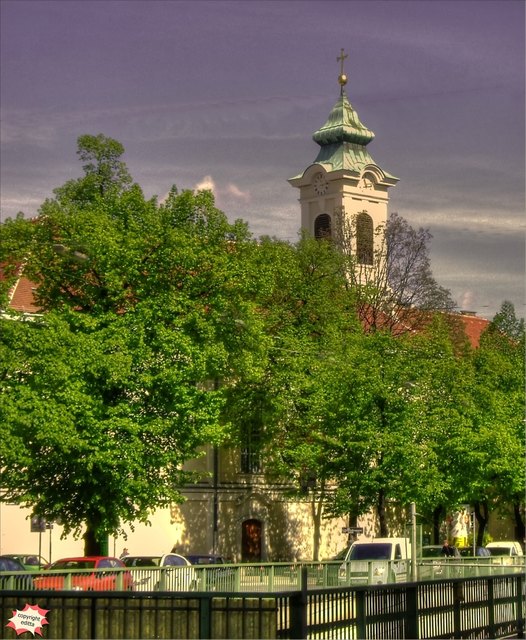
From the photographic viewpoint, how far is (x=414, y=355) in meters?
57.7

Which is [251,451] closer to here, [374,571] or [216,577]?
[374,571]

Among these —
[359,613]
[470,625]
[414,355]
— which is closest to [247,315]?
[414,355]

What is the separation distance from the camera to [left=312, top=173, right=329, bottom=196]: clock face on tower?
8681 cm

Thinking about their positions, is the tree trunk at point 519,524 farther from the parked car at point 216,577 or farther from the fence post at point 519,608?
the fence post at point 519,608

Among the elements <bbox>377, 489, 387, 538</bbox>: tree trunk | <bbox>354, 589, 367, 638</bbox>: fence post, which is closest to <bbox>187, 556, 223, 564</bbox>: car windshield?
<bbox>377, 489, 387, 538</bbox>: tree trunk

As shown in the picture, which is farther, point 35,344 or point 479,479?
point 479,479

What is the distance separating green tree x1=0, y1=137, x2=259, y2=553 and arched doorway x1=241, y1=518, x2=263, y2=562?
15797mm

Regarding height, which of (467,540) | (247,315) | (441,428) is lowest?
(467,540)

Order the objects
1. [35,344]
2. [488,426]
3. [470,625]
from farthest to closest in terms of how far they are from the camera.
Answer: [488,426]
[35,344]
[470,625]

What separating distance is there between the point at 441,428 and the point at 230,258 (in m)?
14.1

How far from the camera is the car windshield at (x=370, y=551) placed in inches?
1624

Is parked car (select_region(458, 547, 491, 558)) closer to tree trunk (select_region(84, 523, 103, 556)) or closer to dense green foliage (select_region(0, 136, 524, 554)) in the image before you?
dense green foliage (select_region(0, 136, 524, 554))

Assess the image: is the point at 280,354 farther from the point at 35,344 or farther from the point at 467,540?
the point at 467,540

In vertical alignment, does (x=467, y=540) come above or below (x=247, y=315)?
below
